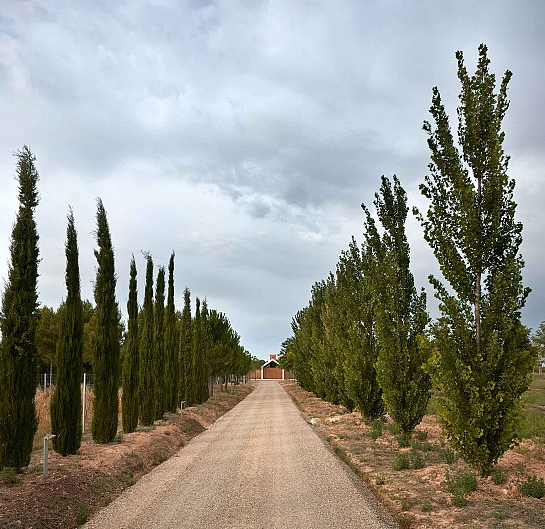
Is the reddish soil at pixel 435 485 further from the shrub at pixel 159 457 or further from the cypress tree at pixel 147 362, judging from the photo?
the cypress tree at pixel 147 362

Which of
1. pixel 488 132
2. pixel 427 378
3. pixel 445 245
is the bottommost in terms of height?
pixel 427 378

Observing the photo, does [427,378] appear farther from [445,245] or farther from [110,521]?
[110,521]

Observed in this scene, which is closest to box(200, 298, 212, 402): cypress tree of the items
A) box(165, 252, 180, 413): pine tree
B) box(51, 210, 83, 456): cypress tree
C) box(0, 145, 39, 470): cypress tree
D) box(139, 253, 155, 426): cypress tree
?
box(165, 252, 180, 413): pine tree

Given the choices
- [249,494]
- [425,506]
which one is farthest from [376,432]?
[425,506]

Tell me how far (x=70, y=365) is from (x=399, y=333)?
9.07 meters

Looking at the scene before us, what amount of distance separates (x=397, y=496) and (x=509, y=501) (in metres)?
1.72

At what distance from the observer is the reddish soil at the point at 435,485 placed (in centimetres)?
687

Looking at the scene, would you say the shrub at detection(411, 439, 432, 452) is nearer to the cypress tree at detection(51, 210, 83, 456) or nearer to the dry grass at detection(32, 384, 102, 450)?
the cypress tree at detection(51, 210, 83, 456)

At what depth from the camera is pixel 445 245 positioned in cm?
989

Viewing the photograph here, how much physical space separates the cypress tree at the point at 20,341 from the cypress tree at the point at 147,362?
904 cm

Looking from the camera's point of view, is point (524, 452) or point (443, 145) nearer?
point (443, 145)

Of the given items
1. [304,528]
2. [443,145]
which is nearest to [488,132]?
[443,145]

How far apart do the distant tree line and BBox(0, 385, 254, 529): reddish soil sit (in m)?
0.69

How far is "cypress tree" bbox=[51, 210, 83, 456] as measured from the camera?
1148cm
